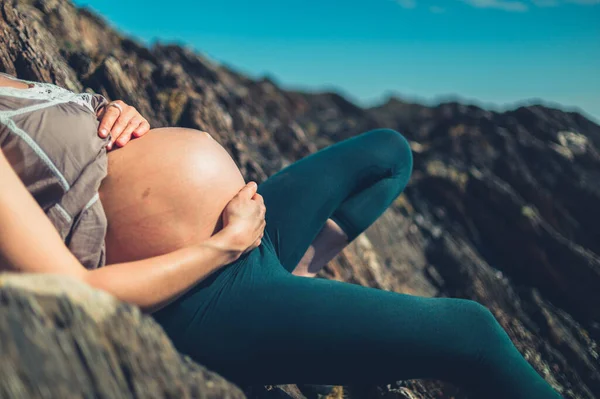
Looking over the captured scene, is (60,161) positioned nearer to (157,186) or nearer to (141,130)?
(157,186)

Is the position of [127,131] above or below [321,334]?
above

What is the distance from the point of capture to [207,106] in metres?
5.82

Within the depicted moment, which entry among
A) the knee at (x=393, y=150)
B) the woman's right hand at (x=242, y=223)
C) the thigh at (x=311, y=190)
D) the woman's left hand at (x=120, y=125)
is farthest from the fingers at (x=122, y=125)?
the knee at (x=393, y=150)

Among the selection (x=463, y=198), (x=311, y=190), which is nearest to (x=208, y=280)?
(x=311, y=190)

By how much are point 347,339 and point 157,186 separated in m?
1.04

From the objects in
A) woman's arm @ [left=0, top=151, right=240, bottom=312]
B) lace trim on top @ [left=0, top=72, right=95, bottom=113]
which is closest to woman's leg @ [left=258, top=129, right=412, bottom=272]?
woman's arm @ [left=0, top=151, right=240, bottom=312]

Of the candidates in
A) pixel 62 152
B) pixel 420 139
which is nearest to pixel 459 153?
pixel 420 139

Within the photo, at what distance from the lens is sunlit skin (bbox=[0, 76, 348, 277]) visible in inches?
74.9

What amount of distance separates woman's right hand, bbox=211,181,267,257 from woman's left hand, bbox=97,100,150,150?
0.58 m

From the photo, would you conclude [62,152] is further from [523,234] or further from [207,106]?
[523,234]

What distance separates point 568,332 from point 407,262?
189cm

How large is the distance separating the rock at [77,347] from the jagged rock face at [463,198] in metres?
0.99

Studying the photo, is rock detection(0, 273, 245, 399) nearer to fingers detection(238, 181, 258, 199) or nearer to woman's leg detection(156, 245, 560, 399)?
woman's leg detection(156, 245, 560, 399)

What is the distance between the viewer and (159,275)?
5.44 ft
